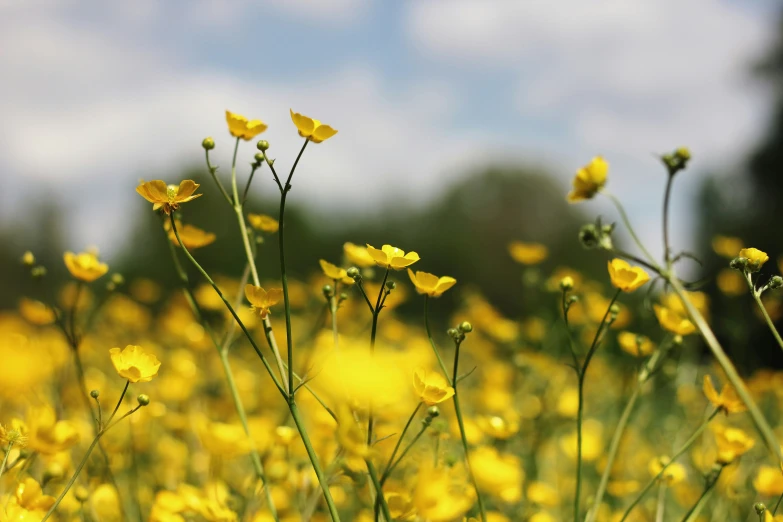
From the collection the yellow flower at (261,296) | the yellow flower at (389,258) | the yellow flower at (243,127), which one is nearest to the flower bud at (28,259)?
the yellow flower at (243,127)

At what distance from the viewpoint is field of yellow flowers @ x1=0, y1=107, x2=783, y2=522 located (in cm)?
92

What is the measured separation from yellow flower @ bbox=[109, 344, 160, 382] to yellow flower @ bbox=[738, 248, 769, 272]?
93 centimetres

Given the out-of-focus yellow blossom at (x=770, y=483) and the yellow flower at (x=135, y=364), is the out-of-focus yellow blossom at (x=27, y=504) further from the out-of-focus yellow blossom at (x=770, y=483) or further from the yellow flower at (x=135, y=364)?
the out-of-focus yellow blossom at (x=770, y=483)

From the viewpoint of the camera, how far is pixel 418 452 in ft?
5.29

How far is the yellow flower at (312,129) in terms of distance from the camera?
987mm

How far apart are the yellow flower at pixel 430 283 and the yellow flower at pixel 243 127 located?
0.41 m

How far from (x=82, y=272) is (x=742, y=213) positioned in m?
9.79

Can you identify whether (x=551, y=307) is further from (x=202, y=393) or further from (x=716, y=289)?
(x=716, y=289)

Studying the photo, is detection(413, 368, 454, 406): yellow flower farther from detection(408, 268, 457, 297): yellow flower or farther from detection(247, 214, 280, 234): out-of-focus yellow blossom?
detection(247, 214, 280, 234): out-of-focus yellow blossom

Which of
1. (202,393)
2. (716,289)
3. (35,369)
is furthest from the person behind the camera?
(716,289)

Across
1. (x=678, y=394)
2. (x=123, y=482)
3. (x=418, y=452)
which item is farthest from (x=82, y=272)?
(x=678, y=394)

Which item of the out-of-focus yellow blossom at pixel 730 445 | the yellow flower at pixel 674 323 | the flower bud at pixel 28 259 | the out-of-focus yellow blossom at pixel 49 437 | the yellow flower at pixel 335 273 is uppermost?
the yellow flower at pixel 335 273

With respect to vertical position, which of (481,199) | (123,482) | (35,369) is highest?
(35,369)

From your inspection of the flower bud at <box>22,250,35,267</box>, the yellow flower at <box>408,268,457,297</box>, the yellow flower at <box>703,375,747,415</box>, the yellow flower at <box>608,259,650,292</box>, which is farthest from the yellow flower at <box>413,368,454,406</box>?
the flower bud at <box>22,250,35,267</box>
